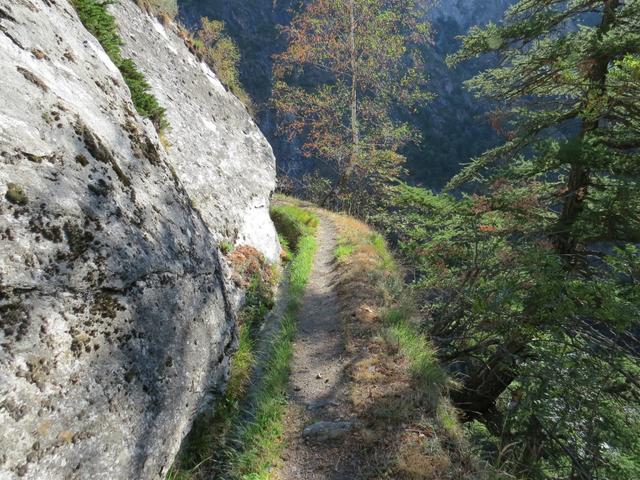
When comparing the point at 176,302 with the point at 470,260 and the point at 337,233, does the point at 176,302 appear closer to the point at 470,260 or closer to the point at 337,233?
the point at 470,260

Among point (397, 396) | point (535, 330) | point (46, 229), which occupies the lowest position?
point (397, 396)

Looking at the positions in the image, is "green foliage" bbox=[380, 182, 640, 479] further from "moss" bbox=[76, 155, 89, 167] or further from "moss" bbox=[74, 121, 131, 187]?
"moss" bbox=[76, 155, 89, 167]

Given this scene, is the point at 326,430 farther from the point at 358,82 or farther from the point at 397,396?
the point at 358,82

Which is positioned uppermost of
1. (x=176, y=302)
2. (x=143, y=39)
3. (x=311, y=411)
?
(x=143, y=39)

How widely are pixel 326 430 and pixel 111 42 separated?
23.5 feet

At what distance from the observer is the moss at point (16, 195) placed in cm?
285

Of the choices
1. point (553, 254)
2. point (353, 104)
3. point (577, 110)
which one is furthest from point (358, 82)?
point (553, 254)

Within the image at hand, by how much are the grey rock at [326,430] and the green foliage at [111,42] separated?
19.9ft

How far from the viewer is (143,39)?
32.5 ft

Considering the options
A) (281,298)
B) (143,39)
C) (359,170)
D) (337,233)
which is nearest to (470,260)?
(281,298)

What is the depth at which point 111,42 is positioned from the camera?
6789mm

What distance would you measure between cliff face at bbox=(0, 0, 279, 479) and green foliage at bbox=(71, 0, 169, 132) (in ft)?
3.01

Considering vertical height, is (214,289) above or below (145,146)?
below

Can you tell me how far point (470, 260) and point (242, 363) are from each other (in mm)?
4593
